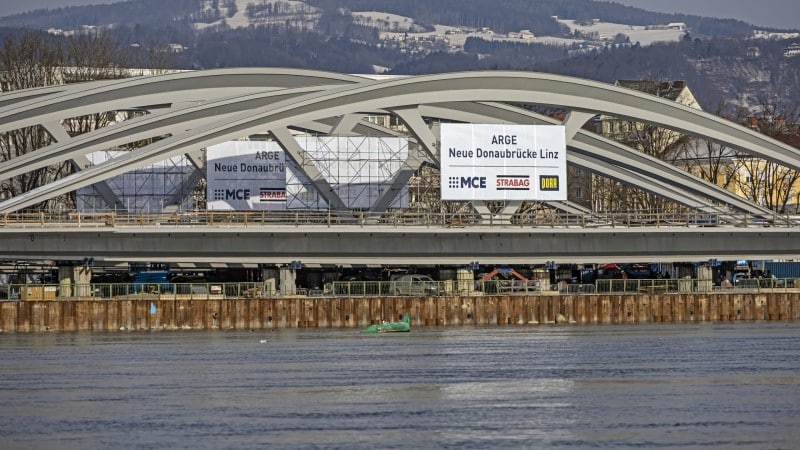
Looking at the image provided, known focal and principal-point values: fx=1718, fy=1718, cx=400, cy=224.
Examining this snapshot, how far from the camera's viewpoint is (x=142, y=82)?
96250 mm

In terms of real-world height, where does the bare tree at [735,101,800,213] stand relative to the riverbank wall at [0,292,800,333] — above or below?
above

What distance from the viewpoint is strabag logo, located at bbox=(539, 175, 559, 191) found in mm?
99312

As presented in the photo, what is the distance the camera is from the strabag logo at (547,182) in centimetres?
9931

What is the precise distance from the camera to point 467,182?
97.6 m

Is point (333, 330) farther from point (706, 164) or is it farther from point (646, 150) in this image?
point (706, 164)

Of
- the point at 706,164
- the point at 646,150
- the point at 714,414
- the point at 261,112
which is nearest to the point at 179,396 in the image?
the point at 714,414

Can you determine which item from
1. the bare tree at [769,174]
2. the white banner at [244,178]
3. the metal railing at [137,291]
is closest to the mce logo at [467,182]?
the metal railing at [137,291]

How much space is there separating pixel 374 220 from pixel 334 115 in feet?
23.8

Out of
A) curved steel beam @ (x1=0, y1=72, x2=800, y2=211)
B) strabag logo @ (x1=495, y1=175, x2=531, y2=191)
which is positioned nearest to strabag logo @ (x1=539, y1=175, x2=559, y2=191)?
strabag logo @ (x1=495, y1=175, x2=531, y2=191)

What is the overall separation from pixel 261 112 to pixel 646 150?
49.7 meters

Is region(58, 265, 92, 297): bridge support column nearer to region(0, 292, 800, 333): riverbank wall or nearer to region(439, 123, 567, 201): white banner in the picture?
region(0, 292, 800, 333): riverbank wall

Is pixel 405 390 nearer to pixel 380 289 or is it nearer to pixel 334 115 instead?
pixel 380 289

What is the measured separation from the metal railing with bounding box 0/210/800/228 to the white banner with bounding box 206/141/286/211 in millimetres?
7054

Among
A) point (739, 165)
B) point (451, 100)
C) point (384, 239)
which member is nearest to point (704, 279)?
point (451, 100)
